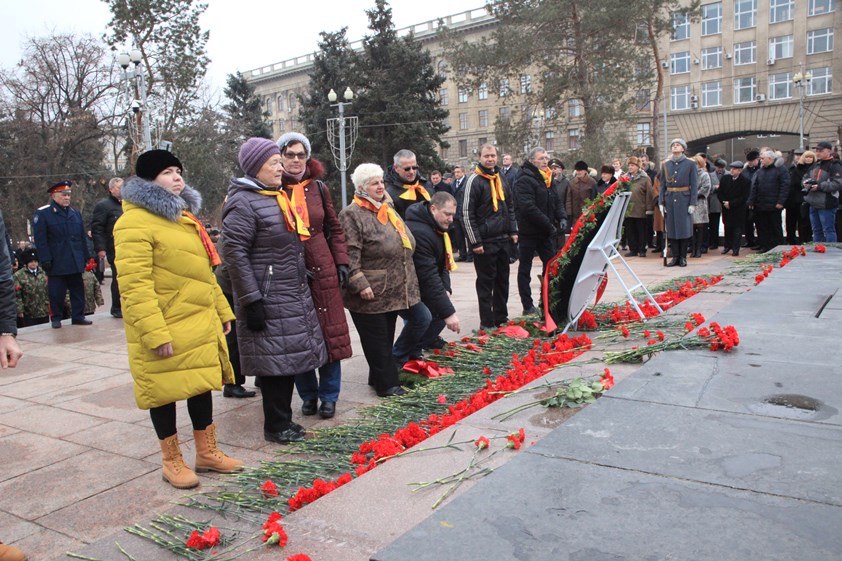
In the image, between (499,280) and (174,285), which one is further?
(499,280)

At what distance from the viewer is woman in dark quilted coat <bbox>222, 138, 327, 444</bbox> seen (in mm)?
4082

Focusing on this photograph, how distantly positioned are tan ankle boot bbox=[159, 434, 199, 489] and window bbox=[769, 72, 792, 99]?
51378 mm

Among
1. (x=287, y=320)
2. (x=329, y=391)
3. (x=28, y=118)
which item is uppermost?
(x=28, y=118)

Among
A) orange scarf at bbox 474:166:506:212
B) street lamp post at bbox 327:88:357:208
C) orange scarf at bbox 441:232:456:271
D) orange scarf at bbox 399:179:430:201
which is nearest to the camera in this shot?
orange scarf at bbox 441:232:456:271

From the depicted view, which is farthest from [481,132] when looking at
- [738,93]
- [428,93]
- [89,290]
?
[89,290]

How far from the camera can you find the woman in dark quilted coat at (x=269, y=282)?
161 inches

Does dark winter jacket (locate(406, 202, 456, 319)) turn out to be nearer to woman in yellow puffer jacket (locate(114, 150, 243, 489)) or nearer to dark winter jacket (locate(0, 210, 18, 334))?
woman in yellow puffer jacket (locate(114, 150, 243, 489))

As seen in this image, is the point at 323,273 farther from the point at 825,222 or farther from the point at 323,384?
the point at 825,222

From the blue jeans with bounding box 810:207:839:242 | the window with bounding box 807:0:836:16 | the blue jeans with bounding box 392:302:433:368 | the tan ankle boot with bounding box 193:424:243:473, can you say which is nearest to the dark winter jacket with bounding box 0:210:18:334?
the tan ankle boot with bounding box 193:424:243:473

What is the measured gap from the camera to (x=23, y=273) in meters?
10.8

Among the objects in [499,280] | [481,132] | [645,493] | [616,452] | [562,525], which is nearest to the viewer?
[562,525]

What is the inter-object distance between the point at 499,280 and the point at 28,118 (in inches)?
1271

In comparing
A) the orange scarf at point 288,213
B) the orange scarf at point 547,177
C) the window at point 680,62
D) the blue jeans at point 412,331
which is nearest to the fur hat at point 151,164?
the orange scarf at point 288,213

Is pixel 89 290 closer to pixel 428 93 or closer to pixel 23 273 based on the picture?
pixel 23 273
